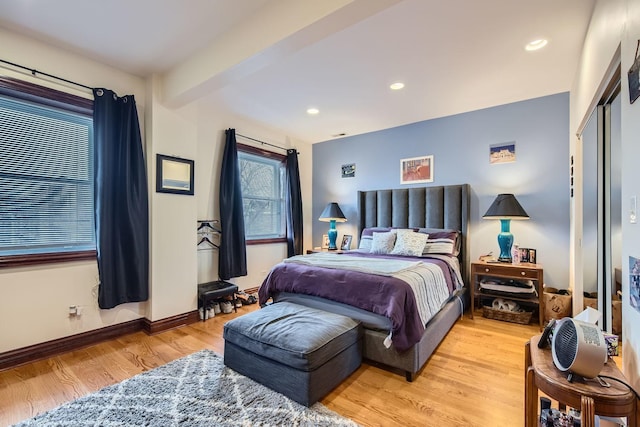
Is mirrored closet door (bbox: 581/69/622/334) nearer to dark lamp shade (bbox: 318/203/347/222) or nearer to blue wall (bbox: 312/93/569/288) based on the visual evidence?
blue wall (bbox: 312/93/569/288)

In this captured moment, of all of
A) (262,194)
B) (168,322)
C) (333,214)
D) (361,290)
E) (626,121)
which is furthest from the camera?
(333,214)

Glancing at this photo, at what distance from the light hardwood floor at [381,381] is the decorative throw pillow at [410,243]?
38.2 inches

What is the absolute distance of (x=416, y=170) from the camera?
432cm

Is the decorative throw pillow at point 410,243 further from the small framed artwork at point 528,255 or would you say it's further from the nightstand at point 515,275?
the small framed artwork at point 528,255

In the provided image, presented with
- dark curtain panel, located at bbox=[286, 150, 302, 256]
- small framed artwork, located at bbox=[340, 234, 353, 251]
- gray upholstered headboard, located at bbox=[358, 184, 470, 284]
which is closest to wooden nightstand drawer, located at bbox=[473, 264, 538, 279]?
gray upholstered headboard, located at bbox=[358, 184, 470, 284]

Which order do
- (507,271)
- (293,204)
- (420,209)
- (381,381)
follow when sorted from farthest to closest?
(293,204) → (420,209) → (507,271) → (381,381)

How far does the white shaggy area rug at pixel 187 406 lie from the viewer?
1687 millimetres

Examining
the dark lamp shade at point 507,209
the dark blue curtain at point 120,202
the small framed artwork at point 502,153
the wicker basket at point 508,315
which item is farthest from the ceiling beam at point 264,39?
the wicker basket at point 508,315

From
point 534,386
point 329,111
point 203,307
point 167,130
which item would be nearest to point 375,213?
point 329,111

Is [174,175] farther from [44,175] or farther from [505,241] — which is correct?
[505,241]

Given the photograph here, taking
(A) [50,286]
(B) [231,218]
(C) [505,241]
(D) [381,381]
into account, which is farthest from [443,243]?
(A) [50,286]

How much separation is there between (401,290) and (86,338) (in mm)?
2867

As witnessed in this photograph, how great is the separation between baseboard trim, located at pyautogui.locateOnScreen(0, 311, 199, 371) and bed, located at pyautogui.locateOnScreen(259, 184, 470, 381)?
3.39ft

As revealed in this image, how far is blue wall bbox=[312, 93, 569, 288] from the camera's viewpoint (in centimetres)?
333
